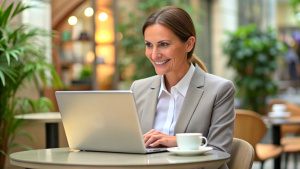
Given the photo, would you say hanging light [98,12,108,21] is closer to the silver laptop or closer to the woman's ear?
the woman's ear

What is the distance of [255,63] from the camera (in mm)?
9242

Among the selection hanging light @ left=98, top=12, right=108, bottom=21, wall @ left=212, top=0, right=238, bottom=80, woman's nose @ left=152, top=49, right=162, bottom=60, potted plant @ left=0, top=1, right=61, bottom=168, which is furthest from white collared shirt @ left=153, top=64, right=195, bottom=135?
wall @ left=212, top=0, right=238, bottom=80

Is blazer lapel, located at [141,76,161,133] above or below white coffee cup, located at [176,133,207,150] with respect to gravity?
above

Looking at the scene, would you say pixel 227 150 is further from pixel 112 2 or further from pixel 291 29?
pixel 291 29

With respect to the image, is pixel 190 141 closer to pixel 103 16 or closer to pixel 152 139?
pixel 152 139

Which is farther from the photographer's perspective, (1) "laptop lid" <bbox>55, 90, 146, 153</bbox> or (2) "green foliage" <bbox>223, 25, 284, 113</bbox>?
(2) "green foliage" <bbox>223, 25, 284, 113</bbox>

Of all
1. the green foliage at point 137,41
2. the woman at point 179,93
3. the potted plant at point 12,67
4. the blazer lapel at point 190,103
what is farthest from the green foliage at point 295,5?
the blazer lapel at point 190,103

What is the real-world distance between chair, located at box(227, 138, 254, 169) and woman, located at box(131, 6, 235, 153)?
56 millimetres

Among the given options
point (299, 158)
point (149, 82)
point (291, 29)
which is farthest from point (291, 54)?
point (149, 82)

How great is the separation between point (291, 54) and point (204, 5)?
11.7ft

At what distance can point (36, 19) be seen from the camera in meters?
5.32

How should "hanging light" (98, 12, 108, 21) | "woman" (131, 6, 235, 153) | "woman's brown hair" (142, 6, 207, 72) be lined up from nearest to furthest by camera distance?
"woman" (131, 6, 235, 153) < "woman's brown hair" (142, 6, 207, 72) < "hanging light" (98, 12, 108, 21)

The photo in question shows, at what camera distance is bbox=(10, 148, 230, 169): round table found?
5.42 feet

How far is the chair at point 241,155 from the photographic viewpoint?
2062 mm
